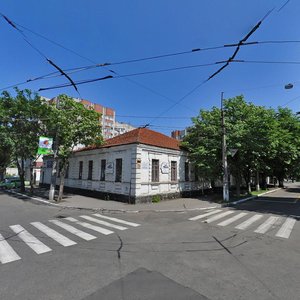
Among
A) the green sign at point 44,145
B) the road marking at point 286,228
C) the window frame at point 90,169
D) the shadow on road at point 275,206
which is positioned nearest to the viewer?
the road marking at point 286,228

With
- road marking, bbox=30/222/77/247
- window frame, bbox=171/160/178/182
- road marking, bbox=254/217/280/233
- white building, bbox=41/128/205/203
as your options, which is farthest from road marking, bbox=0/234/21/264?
window frame, bbox=171/160/178/182

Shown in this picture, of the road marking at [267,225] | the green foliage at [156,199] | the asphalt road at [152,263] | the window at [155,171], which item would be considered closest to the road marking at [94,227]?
the asphalt road at [152,263]

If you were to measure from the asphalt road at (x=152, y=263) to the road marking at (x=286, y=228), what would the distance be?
37 millimetres

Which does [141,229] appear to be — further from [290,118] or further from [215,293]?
[290,118]

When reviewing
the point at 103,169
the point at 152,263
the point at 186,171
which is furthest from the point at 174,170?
the point at 152,263

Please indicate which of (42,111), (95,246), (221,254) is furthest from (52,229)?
(42,111)

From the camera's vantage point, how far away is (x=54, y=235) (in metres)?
8.29

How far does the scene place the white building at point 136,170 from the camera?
60.2ft

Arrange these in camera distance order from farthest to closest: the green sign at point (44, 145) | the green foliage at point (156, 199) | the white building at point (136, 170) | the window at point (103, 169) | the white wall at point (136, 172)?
the window at point (103, 169) → the green foliage at point (156, 199) → the white building at point (136, 170) → the white wall at point (136, 172) → the green sign at point (44, 145)

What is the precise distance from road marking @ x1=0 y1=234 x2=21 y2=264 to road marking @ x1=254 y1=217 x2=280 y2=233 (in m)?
8.32

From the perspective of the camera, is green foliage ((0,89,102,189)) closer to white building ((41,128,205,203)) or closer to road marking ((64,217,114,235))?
white building ((41,128,205,203))

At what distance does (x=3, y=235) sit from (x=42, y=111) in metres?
15.1

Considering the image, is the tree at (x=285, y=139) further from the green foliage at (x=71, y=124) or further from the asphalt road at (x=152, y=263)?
the green foliage at (x=71, y=124)

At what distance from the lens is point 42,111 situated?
829 inches
